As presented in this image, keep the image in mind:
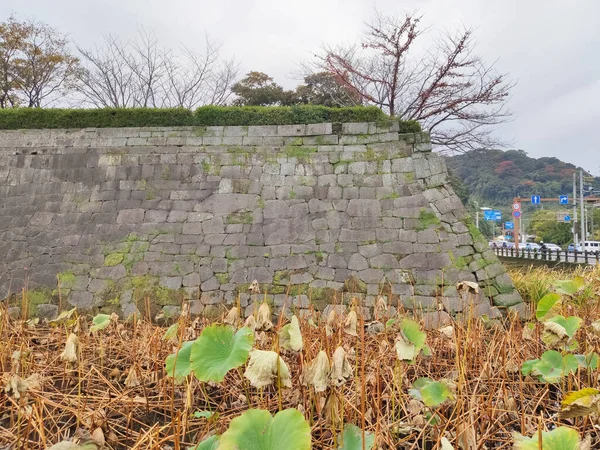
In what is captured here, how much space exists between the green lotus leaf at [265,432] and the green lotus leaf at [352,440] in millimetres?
384

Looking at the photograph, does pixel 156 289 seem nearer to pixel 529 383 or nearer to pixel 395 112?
pixel 529 383

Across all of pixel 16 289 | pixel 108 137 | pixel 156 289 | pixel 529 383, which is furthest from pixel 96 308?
pixel 529 383

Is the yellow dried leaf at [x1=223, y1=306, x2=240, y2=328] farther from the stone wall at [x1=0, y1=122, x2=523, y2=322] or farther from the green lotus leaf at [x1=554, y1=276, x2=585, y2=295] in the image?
the stone wall at [x1=0, y1=122, x2=523, y2=322]

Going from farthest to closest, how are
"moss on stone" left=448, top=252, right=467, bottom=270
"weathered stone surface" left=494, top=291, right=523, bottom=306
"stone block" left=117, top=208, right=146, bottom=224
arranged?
"stone block" left=117, top=208, right=146, bottom=224
"moss on stone" left=448, top=252, right=467, bottom=270
"weathered stone surface" left=494, top=291, right=523, bottom=306

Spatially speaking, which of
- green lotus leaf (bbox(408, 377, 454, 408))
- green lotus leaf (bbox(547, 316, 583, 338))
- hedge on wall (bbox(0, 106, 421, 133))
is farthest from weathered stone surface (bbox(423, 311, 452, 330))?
hedge on wall (bbox(0, 106, 421, 133))

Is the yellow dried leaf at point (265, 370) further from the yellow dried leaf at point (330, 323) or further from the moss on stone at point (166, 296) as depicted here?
the moss on stone at point (166, 296)

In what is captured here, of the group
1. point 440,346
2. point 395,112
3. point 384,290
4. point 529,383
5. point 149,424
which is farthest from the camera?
point 395,112

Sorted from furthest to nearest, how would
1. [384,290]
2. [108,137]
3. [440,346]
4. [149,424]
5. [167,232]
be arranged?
[108,137]
[167,232]
[384,290]
[440,346]
[149,424]

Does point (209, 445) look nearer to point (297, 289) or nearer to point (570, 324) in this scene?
point (570, 324)

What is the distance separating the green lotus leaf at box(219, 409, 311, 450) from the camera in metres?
1.05

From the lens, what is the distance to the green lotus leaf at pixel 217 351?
4.45 ft

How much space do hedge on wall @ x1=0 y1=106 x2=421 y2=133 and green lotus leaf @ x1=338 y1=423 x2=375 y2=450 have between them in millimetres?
5198

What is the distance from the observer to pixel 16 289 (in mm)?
5875

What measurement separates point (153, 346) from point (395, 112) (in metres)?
10.3
